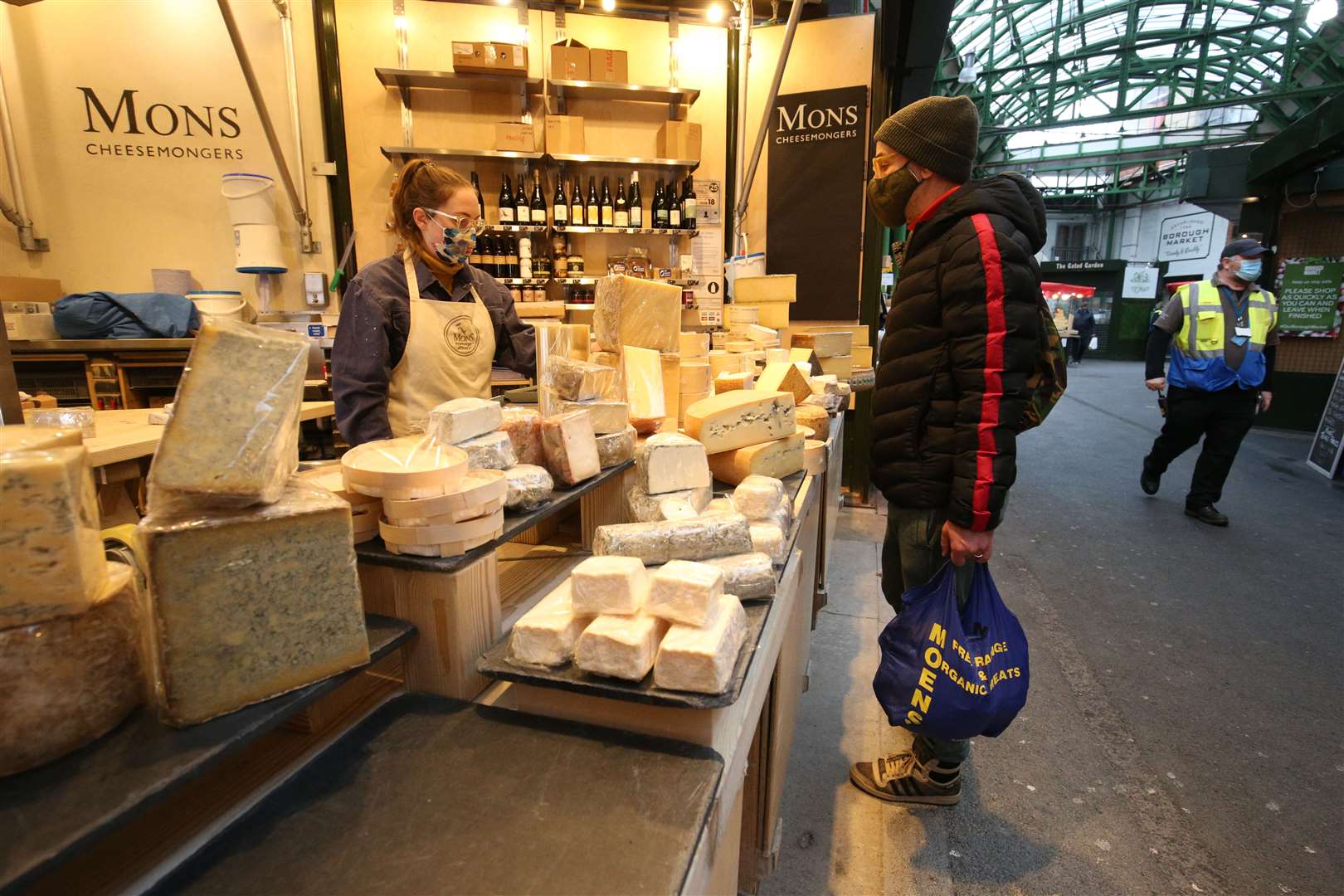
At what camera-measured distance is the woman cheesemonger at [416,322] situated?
2131 millimetres

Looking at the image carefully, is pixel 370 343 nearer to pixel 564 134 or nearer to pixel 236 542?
pixel 236 542

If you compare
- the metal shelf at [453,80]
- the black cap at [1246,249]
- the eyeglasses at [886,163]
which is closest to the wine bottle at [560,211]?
the metal shelf at [453,80]

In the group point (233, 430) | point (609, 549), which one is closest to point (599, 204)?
point (609, 549)

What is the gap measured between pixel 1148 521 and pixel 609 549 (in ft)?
16.1

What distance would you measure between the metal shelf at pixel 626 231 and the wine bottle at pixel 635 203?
4cm

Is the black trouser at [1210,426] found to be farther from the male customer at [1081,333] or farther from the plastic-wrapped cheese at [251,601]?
the male customer at [1081,333]

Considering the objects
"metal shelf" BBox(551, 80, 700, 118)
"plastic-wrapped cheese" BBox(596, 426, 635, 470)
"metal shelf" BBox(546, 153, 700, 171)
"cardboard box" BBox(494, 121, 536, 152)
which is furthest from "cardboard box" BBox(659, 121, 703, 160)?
"plastic-wrapped cheese" BBox(596, 426, 635, 470)

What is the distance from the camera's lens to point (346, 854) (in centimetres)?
70

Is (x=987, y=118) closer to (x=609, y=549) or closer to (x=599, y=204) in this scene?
(x=599, y=204)

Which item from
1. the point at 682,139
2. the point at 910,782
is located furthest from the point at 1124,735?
the point at 682,139

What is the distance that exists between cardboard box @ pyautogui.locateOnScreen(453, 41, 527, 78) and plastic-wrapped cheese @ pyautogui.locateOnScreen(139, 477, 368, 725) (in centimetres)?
418

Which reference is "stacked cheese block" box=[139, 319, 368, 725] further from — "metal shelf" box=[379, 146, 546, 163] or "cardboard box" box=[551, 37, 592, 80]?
"cardboard box" box=[551, 37, 592, 80]

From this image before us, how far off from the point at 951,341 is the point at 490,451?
118 centimetres

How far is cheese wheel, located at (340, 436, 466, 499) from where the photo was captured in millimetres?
974
